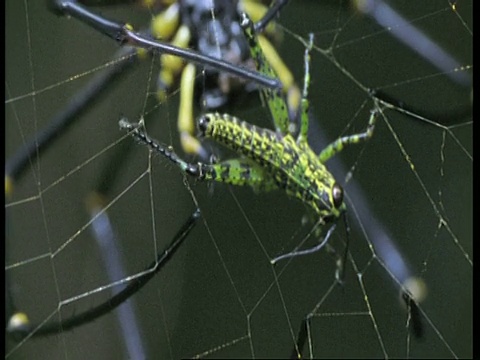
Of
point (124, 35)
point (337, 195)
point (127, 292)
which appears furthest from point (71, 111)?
point (337, 195)

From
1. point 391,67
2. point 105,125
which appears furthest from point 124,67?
point 391,67

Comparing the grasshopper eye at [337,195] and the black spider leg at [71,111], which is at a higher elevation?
the black spider leg at [71,111]

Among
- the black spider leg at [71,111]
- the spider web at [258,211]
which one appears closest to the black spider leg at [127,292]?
the spider web at [258,211]

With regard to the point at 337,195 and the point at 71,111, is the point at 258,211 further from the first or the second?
the point at 71,111

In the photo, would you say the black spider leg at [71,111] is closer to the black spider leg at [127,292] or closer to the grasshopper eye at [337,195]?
the black spider leg at [127,292]

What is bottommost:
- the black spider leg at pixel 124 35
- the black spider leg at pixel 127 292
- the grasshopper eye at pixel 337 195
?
the black spider leg at pixel 127 292

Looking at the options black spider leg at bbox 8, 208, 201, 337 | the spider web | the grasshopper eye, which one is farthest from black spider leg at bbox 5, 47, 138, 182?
the grasshopper eye

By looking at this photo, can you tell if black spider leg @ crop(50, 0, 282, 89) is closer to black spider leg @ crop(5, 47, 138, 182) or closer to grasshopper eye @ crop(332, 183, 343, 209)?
black spider leg @ crop(5, 47, 138, 182)
